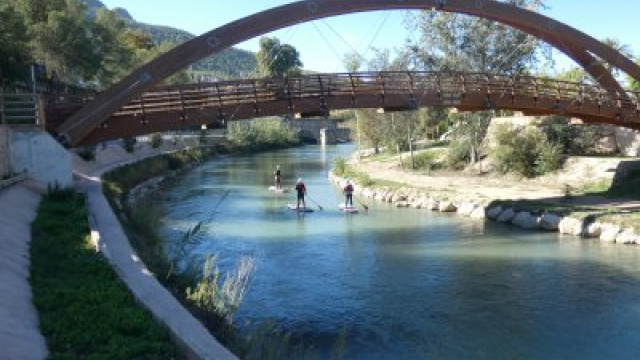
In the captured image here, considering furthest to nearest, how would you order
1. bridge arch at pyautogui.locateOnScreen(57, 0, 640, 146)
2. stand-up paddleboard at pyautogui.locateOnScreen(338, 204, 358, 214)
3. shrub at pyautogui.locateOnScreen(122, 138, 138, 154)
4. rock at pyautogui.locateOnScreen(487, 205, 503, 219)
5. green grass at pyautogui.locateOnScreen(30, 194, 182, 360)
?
1. shrub at pyautogui.locateOnScreen(122, 138, 138, 154)
2. stand-up paddleboard at pyautogui.locateOnScreen(338, 204, 358, 214)
3. rock at pyautogui.locateOnScreen(487, 205, 503, 219)
4. bridge arch at pyautogui.locateOnScreen(57, 0, 640, 146)
5. green grass at pyautogui.locateOnScreen(30, 194, 182, 360)

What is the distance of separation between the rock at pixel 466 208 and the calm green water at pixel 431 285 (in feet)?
3.70

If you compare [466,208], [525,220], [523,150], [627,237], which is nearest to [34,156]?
[525,220]

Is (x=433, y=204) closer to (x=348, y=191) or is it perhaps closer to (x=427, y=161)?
(x=348, y=191)

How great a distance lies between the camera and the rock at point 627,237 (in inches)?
998

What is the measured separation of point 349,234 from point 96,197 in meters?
10.8

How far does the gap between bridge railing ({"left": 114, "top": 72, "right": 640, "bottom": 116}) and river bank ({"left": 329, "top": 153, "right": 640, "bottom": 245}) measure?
4.99 meters

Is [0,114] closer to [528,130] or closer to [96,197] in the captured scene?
[96,197]

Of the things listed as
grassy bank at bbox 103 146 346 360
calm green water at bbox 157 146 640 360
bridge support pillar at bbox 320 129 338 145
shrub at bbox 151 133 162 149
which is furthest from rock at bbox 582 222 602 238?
bridge support pillar at bbox 320 129 338 145

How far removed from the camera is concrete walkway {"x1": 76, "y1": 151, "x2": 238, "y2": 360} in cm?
930

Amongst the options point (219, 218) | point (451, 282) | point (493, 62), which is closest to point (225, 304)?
point (451, 282)

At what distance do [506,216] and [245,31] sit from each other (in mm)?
14920

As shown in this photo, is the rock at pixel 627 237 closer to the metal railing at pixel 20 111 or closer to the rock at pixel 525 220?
the rock at pixel 525 220

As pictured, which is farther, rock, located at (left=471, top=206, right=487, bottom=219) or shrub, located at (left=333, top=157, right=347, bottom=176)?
shrub, located at (left=333, top=157, right=347, bottom=176)

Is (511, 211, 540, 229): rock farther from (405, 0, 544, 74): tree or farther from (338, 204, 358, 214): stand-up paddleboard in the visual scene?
(405, 0, 544, 74): tree
